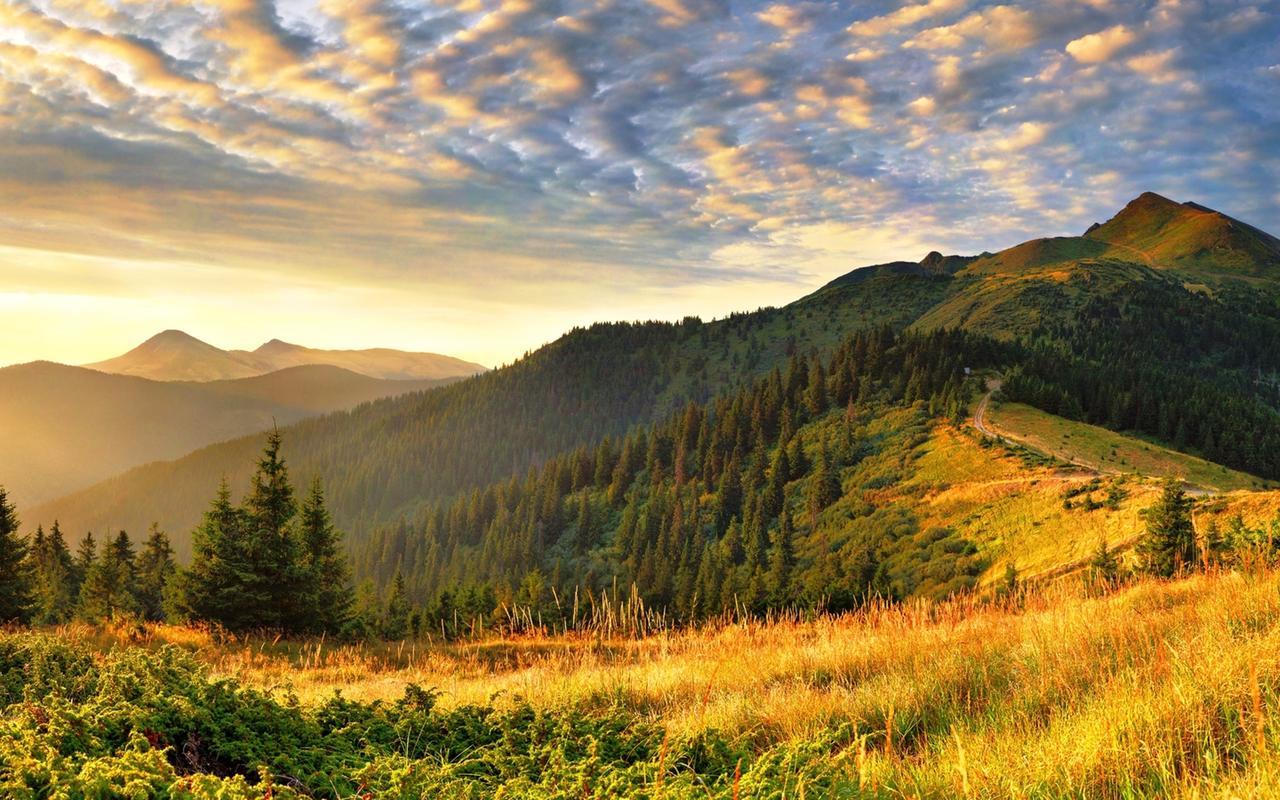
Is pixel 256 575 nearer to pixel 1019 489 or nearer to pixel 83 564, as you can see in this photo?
pixel 1019 489

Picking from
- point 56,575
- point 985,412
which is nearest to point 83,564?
point 56,575

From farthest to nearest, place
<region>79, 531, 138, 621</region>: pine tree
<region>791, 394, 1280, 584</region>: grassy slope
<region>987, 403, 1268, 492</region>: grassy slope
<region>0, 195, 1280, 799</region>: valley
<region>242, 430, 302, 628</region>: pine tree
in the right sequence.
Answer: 1. <region>987, 403, 1268, 492</region>: grassy slope
2. <region>79, 531, 138, 621</region>: pine tree
3. <region>791, 394, 1280, 584</region>: grassy slope
4. <region>242, 430, 302, 628</region>: pine tree
5. <region>0, 195, 1280, 799</region>: valley

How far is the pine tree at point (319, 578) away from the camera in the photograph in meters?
22.7

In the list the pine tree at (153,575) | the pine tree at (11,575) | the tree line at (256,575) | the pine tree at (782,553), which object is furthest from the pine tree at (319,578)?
the pine tree at (782,553)

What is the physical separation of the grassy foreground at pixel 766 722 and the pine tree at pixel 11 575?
113ft

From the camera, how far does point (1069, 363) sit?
120 metres

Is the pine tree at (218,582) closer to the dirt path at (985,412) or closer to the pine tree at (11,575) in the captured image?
the pine tree at (11,575)

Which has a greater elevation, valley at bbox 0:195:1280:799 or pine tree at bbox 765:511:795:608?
valley at bbox 0:195:1280:799

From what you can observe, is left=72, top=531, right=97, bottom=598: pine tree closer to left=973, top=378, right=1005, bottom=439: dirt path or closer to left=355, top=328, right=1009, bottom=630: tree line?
left=355, top=328, right=1009, bottom=630: tree line

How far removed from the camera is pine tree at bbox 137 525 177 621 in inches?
2616

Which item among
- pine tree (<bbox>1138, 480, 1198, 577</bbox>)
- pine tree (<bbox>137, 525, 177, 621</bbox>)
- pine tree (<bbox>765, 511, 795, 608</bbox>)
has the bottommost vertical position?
pine tree (<bbox>765, 511, 795, 608</bbox>)

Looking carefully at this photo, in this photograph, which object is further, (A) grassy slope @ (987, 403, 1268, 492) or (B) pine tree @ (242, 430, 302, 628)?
(A) grassy slope @ (987, 403, 1268, 492)

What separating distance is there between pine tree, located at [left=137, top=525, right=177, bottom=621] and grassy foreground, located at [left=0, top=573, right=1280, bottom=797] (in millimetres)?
69042

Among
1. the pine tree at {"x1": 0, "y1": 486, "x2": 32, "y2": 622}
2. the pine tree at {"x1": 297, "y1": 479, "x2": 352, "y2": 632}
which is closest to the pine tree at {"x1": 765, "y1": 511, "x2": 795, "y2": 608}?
the pine tree at {"x1": 297, "y1": 479, "x2": 352, "y2": 632}
